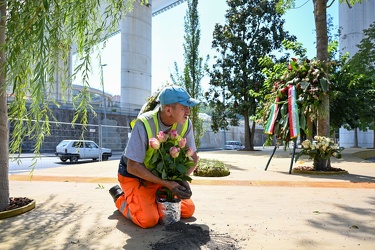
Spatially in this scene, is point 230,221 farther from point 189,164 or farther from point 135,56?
point 135,56

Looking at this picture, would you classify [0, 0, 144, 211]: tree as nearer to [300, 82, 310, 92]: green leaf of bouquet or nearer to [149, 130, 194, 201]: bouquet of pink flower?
[149, 130, 194, 201]: bouquet of pink flower

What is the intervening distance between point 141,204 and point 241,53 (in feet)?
73.1

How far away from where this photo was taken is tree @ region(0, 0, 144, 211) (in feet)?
7.42

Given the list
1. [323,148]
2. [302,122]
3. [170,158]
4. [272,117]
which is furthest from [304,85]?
[170,158]

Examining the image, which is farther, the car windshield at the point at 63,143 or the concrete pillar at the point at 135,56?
the concrete pillar at the point at 135,56

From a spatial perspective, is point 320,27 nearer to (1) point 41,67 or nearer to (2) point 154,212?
(2) point 154,212

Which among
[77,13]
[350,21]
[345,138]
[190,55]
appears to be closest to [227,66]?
[190,55]

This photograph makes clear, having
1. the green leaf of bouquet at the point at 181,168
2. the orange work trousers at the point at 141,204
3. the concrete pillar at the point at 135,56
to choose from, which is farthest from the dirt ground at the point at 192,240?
the concrete pillar at the point at 135,56

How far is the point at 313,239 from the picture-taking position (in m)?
2.64

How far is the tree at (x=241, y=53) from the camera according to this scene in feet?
77.0

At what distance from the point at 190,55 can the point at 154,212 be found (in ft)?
28.3

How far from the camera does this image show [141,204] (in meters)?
3.07

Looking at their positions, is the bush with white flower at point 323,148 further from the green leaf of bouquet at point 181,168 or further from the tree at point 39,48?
the tree at point 39,48

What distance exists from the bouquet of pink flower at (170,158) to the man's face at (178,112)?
14 cm
